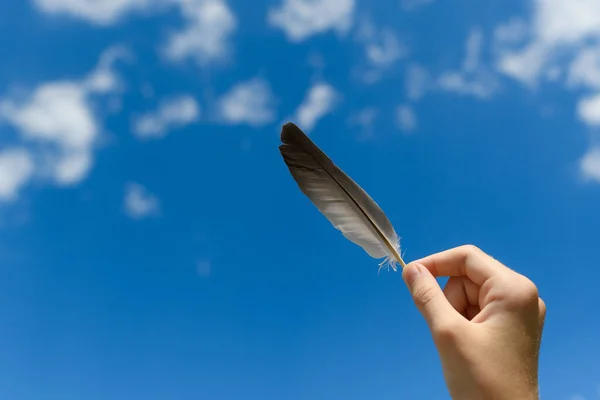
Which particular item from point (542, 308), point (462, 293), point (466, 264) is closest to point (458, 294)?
point (462, 293)

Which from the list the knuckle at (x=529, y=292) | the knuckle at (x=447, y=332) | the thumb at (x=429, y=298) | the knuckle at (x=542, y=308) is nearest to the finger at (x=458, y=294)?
the thumb at (x=429, y=298)

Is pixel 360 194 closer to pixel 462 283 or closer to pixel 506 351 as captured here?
pixel 462 283

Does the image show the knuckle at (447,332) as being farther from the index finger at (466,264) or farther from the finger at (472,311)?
the finger at (472,311)

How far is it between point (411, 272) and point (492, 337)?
73 centimetres

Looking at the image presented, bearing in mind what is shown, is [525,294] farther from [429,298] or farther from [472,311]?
[472,311]

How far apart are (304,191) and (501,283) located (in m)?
2.39

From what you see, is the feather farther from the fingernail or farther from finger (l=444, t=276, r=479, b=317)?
the fingernail

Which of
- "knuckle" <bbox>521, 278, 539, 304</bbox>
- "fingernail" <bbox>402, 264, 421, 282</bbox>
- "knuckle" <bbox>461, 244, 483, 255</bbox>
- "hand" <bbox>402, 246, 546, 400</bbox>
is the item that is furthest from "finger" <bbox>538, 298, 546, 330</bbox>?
"fingernail" <bbox>402, 264, 421, 282</bbox>

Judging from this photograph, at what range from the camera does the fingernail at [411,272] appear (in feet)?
9.71

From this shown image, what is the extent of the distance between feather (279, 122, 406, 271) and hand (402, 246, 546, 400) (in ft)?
5.11

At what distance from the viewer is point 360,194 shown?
179 inches

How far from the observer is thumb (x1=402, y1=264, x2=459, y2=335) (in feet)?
8.05

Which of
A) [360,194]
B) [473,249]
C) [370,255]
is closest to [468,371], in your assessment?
[473,249]

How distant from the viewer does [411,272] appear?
9.86ft
